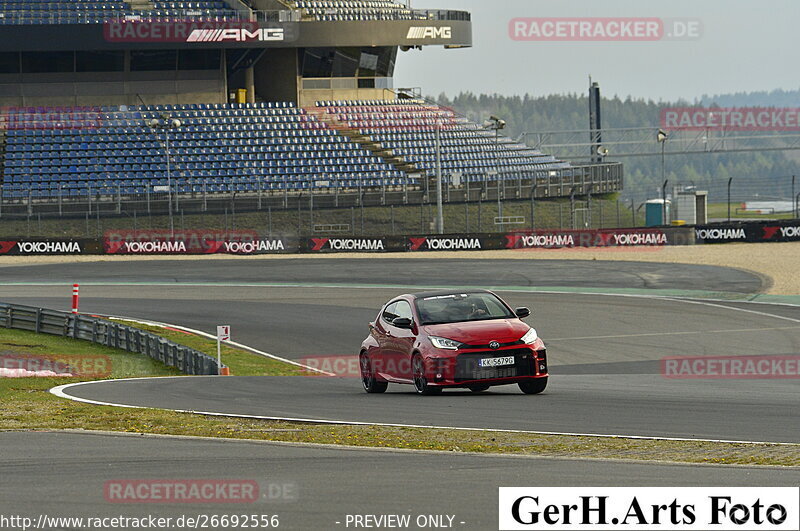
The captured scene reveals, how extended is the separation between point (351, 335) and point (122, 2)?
41.3 m

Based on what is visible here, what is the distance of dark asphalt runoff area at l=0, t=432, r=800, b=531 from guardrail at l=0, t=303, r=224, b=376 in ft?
43.2

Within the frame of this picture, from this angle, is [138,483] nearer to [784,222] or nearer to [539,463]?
[539,463]

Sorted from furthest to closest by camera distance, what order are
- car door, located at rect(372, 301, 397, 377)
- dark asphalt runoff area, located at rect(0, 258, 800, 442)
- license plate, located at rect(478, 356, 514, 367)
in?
1. car door, located at rect(372, 301, 397, 377)
2. license plate, located at rect(478, 356, 514, 367)
3. dark asphalt runoff area, located at rect(0, 258, 800, 442)

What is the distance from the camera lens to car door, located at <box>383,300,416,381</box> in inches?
615

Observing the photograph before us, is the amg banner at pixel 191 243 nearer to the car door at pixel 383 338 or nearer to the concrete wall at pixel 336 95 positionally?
the concrete wall at pixel 336 95

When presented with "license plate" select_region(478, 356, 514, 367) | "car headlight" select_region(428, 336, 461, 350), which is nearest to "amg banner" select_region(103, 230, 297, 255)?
"car headlight" select_region(428, 336, 461, 350)

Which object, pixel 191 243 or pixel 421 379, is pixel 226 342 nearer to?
pixel 421 379

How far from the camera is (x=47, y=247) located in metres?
50.4

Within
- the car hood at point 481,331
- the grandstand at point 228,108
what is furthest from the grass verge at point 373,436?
the grandstand at point 228,108

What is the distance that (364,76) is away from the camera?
69.6 meters

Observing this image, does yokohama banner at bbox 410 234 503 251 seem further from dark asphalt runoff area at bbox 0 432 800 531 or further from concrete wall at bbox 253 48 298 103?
dark asphalt runoff area at bbox 0 432 800 531

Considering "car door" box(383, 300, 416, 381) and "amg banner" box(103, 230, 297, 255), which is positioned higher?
"amg banner" box(103, 230, 297, 255)

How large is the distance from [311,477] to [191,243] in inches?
1730

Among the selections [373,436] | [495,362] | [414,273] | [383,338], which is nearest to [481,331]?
[495,362]
